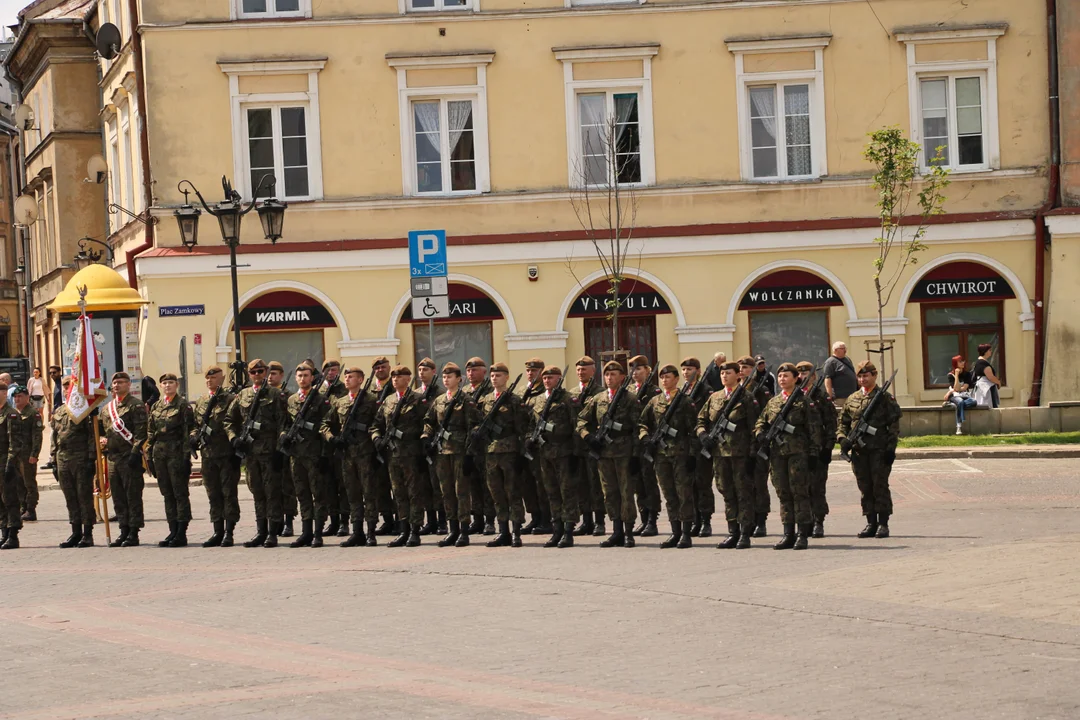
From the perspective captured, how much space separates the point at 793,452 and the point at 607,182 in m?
17.3

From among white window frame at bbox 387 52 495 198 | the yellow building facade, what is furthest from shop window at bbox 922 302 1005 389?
white window frame at bbox 387 52 495 198

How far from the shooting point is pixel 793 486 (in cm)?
1552

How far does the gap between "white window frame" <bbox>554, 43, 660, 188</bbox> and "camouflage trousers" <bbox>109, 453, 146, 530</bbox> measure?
51.0 ft

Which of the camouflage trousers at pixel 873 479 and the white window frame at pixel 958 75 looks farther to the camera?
the white window frame at pixel 958 75

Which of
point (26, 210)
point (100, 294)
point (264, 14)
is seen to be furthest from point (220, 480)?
point (26, 210)

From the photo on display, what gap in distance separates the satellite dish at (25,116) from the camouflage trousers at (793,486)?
1608 inches

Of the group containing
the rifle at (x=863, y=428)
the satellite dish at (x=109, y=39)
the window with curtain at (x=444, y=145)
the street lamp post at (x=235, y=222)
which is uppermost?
the satellite dish at (x=109, y=39)

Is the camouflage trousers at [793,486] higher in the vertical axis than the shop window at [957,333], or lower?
lower

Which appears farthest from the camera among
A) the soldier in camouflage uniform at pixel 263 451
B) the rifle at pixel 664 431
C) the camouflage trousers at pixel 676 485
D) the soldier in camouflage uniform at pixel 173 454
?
the soldier in camouflage uniform at pixel 173 454

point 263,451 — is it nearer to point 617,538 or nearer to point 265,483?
point 265,483

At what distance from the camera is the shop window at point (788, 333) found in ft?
107

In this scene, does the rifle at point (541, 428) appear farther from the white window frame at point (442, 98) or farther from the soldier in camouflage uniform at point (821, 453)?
the white window frame at point (442, 98)

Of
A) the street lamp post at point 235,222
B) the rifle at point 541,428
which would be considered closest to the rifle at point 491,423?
the rifle at point 541,428

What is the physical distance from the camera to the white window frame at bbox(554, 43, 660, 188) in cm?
3231
